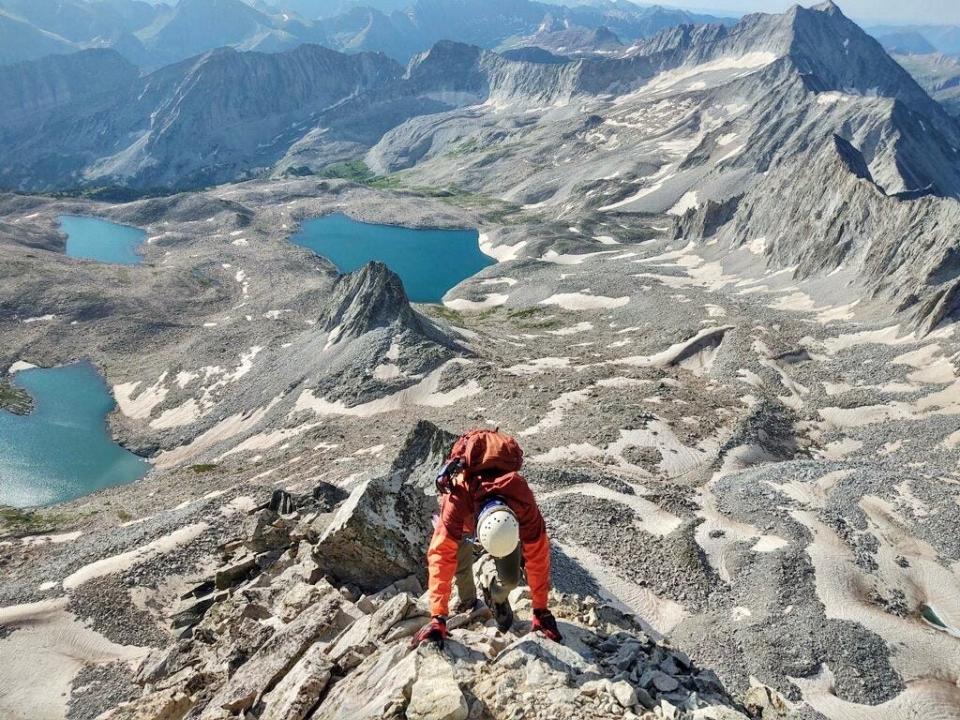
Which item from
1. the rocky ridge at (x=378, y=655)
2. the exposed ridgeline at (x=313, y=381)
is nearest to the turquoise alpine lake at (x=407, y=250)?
the exposed ridgeline at (x=313, y=381)

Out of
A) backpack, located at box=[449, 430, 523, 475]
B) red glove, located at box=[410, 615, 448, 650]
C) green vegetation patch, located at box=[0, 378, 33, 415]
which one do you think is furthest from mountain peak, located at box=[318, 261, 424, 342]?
red glove, located at box=[410, 615, 448, 650]

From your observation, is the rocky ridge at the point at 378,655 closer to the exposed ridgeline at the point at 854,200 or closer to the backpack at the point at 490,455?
the backpack at the point at 490,455

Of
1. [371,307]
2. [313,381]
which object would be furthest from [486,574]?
[371,307]

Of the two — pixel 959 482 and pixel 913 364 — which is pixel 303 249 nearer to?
pixel 913 364

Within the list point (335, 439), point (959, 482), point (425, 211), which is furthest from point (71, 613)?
point (425, 211)

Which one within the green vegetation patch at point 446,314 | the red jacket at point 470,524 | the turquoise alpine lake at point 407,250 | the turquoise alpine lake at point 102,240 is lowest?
the turquoise alpine lake at point 102,240
